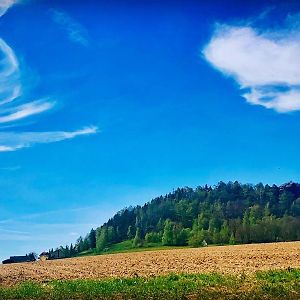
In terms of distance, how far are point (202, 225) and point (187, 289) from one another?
136 m

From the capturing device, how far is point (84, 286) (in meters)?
29.2

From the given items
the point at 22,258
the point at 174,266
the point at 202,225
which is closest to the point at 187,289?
the point at 174,266

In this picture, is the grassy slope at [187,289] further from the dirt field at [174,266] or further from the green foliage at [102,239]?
the green foliage at [102,239]

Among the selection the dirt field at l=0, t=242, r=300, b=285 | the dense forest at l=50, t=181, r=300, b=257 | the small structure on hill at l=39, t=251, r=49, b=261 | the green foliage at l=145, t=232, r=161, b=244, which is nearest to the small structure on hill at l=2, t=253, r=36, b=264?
the small structure on hill at l=39, t=251, r=49, b=261

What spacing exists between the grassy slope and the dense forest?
3783 inches

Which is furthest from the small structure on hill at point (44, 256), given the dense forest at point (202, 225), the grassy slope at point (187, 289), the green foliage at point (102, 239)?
the grassy slope at point (187, 289)

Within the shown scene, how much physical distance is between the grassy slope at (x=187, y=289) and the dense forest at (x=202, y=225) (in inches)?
3783

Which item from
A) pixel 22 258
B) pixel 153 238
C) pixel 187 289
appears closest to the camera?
pixel 187 289

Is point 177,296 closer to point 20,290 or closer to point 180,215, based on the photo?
point 20,290

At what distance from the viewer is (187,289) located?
25.0 meters

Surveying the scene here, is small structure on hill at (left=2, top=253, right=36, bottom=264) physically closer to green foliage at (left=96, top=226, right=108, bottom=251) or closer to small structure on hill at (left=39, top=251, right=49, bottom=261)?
small structure on hill at (left=39, top=251, right=49, bottom=261)

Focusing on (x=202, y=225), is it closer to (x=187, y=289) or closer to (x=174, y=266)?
(x=174, y=266)

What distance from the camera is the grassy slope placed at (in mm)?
22797

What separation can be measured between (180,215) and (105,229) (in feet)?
89.4
